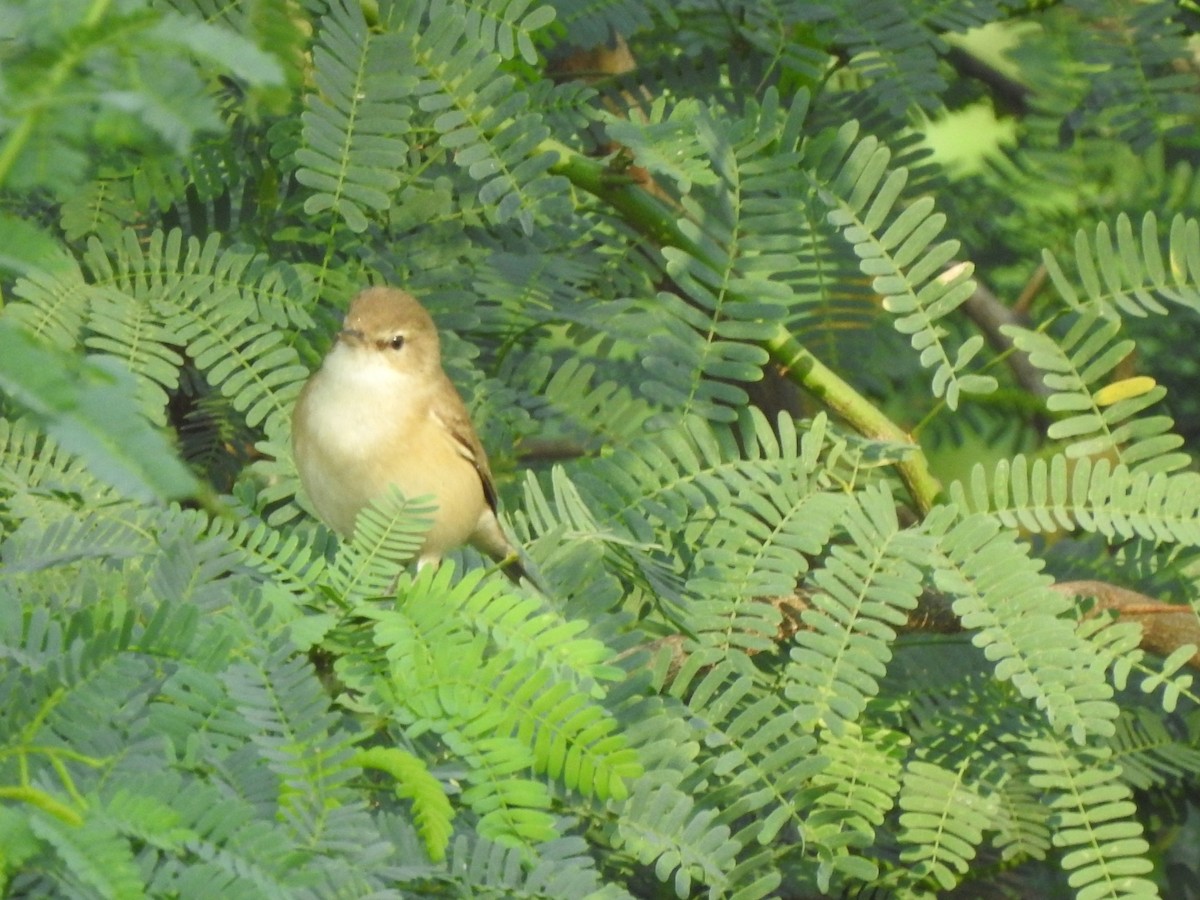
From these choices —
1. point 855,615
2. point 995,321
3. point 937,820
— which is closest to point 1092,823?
point 937,820

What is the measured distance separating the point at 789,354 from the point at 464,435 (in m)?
0.84

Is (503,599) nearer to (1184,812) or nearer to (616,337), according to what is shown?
(616,337)

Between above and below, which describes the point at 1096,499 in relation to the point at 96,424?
below

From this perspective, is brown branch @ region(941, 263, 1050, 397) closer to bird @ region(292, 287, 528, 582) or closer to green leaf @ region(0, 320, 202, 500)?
bird @ region(292, 287, 528, 582)

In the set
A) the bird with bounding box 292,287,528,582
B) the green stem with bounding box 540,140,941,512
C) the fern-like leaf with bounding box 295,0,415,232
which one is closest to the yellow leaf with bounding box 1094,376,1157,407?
the green stem with bounding box 540,140,941,512

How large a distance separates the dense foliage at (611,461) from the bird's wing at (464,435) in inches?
3.8

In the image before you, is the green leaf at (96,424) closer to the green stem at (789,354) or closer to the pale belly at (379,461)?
the green stem at (789,354)

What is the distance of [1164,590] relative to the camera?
294 cm

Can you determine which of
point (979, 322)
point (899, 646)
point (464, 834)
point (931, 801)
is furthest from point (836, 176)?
point (979, 322)

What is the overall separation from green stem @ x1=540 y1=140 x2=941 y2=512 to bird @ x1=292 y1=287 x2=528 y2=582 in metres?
0.41

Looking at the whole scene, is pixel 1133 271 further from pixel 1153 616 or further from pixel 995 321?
pixel 995 321

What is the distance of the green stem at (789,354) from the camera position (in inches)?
104

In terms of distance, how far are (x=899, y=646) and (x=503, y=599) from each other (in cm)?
112

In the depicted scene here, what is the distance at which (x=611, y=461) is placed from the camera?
251cm
